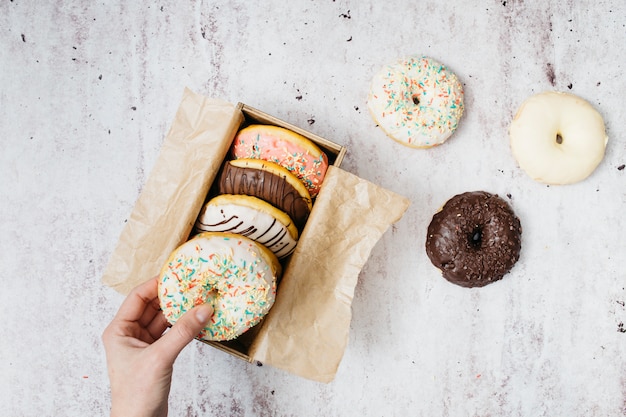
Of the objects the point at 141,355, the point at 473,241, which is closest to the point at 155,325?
the point at 141,355

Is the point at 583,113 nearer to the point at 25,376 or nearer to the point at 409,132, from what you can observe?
the point at 409,132

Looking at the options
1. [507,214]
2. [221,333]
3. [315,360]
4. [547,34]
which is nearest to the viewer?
[221,333]

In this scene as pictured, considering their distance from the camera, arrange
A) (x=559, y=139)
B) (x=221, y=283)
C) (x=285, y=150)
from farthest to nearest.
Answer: (x=559, y=139) < (x=285, y=150) < (x=221, y=283)

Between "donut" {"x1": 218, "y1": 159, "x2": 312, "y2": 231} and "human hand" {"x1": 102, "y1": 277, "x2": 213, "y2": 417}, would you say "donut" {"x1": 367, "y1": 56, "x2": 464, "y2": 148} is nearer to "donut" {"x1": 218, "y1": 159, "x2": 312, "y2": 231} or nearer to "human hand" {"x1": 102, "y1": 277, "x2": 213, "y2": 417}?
"donut" {"x1": 218, "y1": 159, "x2": 312, "y2": 231}

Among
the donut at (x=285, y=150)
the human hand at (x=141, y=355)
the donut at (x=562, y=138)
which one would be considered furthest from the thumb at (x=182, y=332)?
the donut at (x=562, y=138)

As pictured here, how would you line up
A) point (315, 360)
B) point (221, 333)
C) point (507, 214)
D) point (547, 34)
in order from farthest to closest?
1. point (547, 34)
2. point (507, 214)
3. point (315, 360)
4. point (221, 333)

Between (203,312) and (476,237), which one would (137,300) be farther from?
(476,237)

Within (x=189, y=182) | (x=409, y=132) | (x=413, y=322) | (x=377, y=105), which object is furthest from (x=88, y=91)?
(x=413, y=322)
